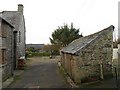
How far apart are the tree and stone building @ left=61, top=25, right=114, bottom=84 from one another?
44.7m

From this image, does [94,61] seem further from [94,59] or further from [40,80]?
[40,80]

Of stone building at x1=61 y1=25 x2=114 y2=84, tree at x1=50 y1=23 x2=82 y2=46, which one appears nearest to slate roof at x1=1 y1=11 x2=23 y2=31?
stone building at x1=61 y1=25 x2=114 y2=84

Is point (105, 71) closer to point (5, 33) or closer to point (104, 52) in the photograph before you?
point (104, 52)

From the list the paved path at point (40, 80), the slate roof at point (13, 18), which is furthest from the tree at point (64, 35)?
the paved path at point (40, 80)

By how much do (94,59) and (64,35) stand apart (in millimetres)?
47051

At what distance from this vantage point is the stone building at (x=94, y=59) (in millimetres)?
17250

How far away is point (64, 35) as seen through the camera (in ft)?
213

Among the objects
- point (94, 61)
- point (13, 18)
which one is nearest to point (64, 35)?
point (13, 18)

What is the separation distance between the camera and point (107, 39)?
18766mm

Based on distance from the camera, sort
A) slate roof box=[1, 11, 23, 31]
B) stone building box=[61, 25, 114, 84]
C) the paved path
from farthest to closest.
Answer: slate roof box=[1, 11, 23, 31] < the paved path < stone building box=[61, 25, 114, 84]

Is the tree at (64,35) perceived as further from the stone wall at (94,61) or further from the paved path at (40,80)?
the stone wall at (94,61)

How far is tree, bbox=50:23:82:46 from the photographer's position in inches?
2517

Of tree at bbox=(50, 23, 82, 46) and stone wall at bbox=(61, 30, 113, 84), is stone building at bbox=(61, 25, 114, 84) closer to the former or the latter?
stone wall at bbox=(61, 30, 113, 84)

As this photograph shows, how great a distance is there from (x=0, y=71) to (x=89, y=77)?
25.1 ft
